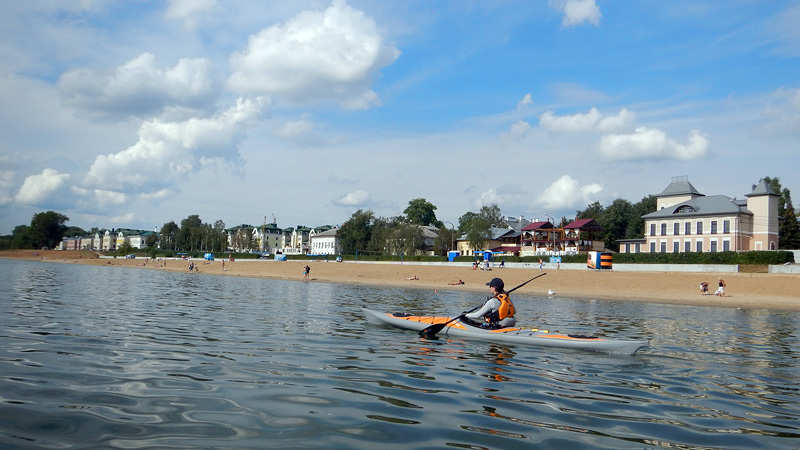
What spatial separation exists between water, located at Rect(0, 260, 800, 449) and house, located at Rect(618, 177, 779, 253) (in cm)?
5760

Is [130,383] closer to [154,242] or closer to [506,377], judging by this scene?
[506,377]

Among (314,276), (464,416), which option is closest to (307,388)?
(464,416)

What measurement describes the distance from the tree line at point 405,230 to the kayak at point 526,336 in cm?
6814

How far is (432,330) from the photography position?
1458cm

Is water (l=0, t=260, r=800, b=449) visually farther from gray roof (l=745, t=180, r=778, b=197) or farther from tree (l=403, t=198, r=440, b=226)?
tree (l=403, t=198, r=440, b=226)

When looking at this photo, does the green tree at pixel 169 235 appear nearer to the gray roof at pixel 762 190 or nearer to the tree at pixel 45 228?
the tree at pixel 45 228

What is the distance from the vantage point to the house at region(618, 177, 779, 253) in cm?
6544

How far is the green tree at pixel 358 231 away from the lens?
10631 cm

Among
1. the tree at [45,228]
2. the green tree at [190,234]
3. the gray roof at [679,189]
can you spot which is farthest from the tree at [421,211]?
the tree at [45,228]

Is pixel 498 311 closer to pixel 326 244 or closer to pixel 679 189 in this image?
pixel 679 189

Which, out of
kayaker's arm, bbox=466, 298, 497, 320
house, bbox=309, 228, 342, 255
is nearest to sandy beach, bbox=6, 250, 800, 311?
kayaker's arm, bbox=466, 298, 497, 320

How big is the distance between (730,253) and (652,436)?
156ft

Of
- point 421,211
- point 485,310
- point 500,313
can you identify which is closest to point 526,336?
point 500,313

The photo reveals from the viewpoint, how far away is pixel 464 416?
22.8ft
